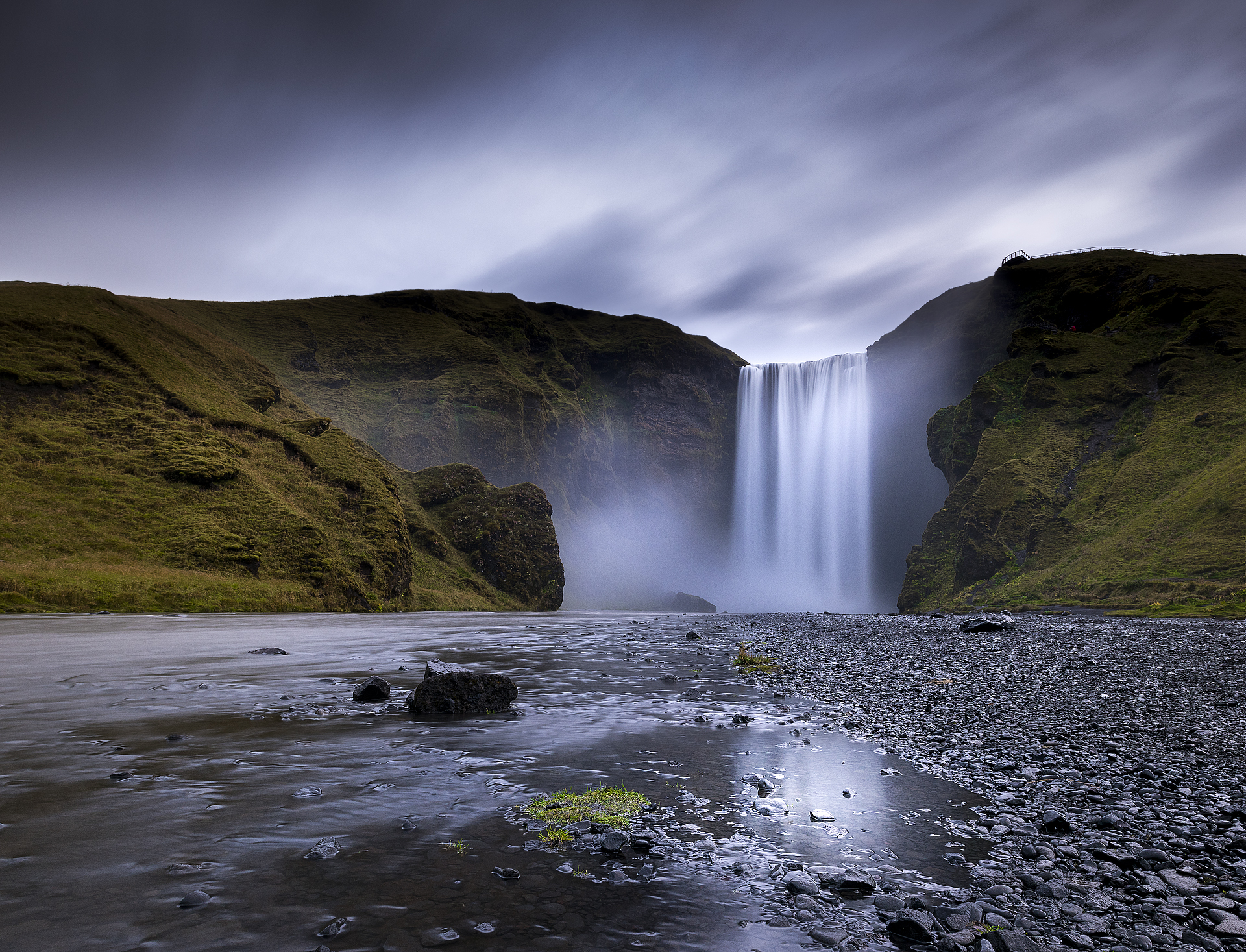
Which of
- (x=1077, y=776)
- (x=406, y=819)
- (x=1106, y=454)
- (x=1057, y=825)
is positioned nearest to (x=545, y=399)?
(x=1106, y=454)

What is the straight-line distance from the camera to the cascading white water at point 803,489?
120m

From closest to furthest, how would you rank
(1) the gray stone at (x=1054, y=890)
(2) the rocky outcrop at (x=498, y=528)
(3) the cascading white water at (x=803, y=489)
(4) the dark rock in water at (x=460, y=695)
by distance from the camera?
1. (1) the gray stone at (x=1054, y=890)
2. (4) the dark rock in water at (x=460, y=695)
3. (2) the rocky outcrop at (x=498, y=528)
4. (3) the cascading white water at (x=803, y=489)

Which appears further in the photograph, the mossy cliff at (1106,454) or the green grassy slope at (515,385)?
the green grassy slope at (515,385)

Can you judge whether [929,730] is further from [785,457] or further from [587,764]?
[785,457]

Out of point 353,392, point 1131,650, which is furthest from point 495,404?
point 1131,650

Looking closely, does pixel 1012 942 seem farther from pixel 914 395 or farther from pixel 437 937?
pixel 914 395

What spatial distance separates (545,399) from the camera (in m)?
134

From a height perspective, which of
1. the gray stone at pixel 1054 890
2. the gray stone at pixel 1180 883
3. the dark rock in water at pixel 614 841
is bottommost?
the dark rock in water at pixel 614 841

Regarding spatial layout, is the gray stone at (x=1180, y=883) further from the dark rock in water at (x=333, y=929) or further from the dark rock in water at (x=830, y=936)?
the dark rock in water at (x=333, y=929)

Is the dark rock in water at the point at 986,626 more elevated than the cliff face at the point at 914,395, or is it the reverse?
the cliff face at the point at 914,395

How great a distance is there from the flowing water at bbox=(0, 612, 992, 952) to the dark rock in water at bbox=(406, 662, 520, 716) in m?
0.36

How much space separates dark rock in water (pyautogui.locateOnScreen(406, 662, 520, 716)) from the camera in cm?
1084

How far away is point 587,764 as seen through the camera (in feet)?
26.2

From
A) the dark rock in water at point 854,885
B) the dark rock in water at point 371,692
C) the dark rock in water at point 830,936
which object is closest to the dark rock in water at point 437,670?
the dark rock in water at point 371,692
